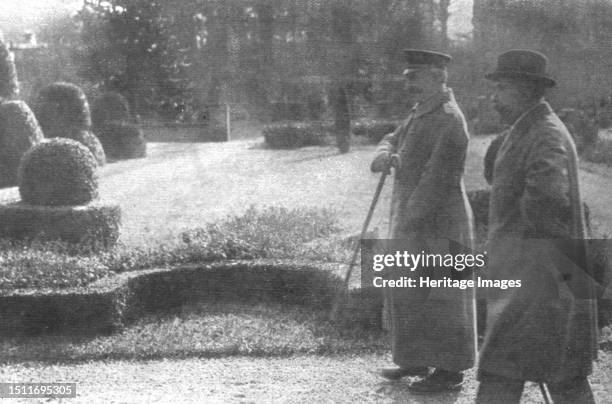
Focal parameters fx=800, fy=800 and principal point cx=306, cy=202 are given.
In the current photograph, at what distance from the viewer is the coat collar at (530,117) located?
3252 mm

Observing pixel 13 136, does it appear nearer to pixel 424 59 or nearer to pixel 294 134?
pixel 294 134

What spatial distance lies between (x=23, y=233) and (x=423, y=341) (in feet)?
16.9

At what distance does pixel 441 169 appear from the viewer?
4.27m

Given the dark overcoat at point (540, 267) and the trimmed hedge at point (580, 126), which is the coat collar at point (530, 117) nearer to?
the dark overcoat at point (540, 267)

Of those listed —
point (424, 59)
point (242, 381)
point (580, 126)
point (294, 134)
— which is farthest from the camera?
point (294, 134)

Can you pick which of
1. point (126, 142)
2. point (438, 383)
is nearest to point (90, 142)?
point (126, 142)

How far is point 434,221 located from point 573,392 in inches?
54.5

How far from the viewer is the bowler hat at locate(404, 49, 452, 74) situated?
4.25 meters

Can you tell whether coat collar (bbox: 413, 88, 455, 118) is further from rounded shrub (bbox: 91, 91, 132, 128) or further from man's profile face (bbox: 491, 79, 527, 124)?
rounded shrub (bbox: 91, 91, 132, 128)

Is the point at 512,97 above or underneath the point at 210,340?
above

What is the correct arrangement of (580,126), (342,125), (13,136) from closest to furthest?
(580,126) < (13,136) < (342,125)

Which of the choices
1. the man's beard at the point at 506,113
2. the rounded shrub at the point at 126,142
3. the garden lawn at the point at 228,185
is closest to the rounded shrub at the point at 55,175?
the garden lawn at the point at 228,185

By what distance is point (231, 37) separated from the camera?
13812 millimetres

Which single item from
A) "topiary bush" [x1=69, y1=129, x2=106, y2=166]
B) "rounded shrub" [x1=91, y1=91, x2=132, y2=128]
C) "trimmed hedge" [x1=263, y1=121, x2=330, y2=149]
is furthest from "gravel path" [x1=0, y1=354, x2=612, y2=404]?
"rounded shrub" [x1=91, y1=91, x2=132, y2=128]
